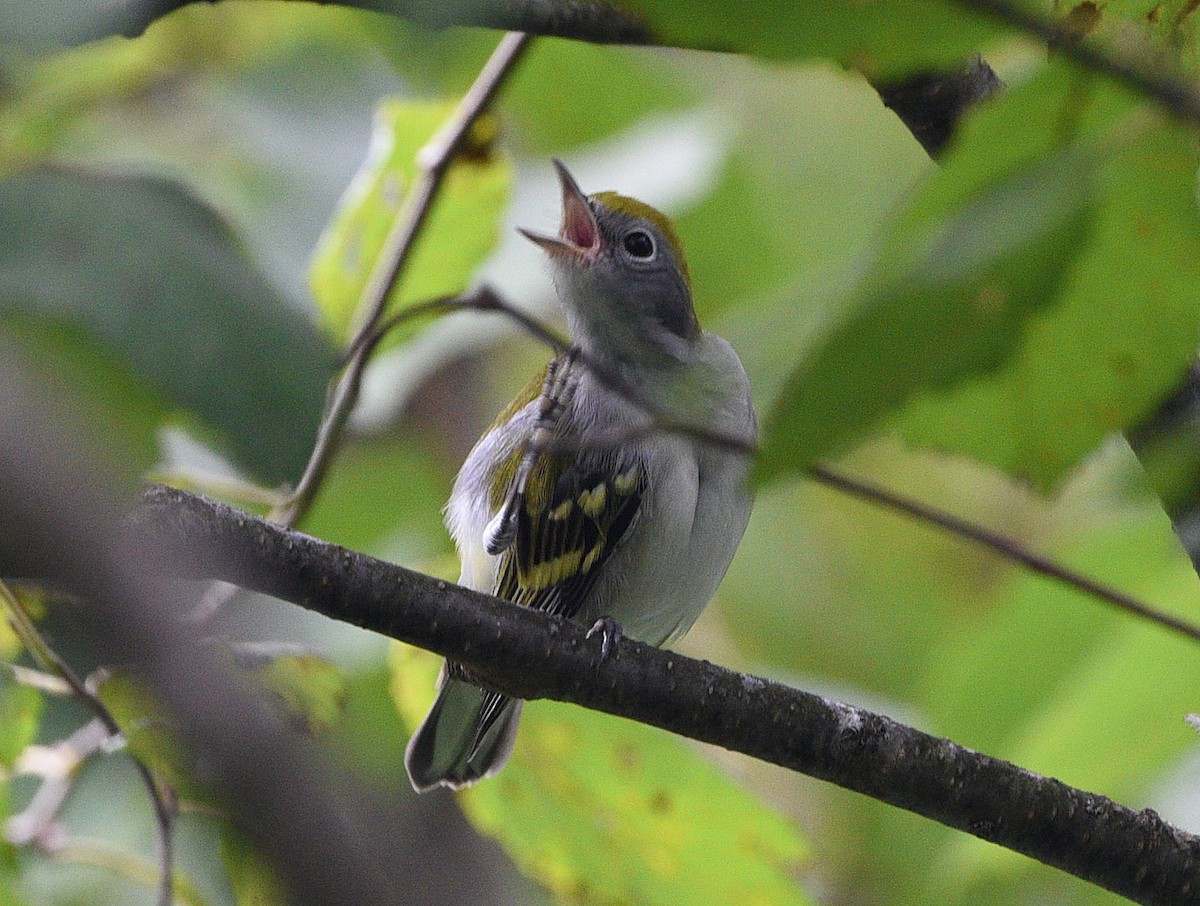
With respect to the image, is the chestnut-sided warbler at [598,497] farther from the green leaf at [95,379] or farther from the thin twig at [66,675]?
the green leaf at [95,379]

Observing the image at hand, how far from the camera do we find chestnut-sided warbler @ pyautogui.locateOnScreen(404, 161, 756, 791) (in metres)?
2.77

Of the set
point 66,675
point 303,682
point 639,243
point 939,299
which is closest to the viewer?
point 939,299

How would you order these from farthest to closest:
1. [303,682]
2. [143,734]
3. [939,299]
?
[303,682] → [143,734] → [939,299]

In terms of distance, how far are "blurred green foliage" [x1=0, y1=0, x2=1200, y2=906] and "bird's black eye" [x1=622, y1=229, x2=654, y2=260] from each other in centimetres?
33

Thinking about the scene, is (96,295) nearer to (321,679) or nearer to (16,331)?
(16,331)

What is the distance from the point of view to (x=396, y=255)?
98.0 inches

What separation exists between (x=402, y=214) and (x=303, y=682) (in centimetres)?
103

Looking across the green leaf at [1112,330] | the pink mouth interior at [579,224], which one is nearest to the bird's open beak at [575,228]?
the pink mouth interior at [579,224]

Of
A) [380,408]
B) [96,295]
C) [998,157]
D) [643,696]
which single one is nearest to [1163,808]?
[643,696]

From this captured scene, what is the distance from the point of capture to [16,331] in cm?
83

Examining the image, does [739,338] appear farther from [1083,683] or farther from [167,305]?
[167,305]

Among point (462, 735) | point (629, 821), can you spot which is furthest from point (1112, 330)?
point (462, 735)

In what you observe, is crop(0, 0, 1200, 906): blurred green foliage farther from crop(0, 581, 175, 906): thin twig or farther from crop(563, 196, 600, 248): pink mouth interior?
crop(563, 196, 600, 248): pink mouth interior

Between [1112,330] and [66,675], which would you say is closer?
[1112,330]
